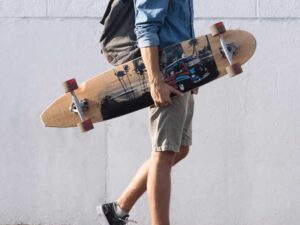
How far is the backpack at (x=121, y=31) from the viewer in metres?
5.26

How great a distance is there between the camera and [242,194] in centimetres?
635

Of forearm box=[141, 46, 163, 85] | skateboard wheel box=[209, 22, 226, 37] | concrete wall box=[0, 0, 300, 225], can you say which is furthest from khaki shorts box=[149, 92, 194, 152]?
concrete wall box=[0, 0, 300, 225]

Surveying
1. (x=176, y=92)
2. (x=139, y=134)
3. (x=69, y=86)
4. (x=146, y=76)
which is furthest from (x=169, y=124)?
(x=139, y=134)

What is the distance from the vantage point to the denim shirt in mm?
5031

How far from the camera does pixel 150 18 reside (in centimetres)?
Answer: 502

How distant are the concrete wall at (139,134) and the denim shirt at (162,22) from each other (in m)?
0.94

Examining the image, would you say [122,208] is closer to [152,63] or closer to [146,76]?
[146,76]

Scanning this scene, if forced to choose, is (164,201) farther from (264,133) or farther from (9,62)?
(9,62)

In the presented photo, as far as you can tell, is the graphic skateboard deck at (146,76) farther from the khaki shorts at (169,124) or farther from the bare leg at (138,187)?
the bare leg at (138,187)

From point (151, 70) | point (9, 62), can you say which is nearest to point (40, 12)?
point (9, 62)

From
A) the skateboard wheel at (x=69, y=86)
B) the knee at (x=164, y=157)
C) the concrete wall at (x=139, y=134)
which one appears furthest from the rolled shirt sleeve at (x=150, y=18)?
the concrete wall at (x=139, y=134)

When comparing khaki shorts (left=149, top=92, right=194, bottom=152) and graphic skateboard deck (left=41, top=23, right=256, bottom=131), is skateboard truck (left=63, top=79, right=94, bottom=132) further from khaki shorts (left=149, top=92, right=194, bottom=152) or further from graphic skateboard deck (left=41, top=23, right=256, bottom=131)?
khaki shorts (left=149, top=92, right=194, bottom=152)

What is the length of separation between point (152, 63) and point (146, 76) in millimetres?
212

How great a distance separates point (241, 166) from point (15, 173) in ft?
5.26
